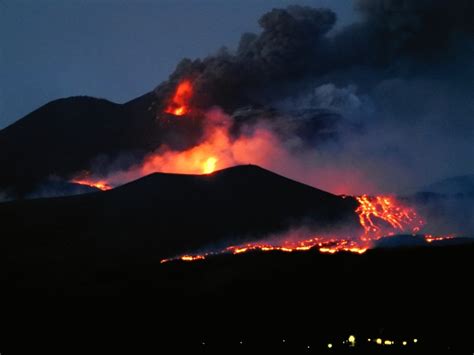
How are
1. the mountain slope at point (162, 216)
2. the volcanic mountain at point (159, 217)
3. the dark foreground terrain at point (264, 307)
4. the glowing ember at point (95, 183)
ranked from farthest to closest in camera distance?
the glowing ember at point (95, 183)
the mountain slope at point (162, 216)
the volcanic mountain at point (159, 217)
the dark foreground terrain at point (264, 307)

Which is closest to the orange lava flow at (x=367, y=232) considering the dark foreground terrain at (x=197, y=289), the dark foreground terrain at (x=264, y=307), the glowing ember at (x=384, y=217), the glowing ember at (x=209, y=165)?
the glowing ember at (x=384, y=217)

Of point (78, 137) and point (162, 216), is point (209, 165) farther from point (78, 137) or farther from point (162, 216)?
point (162, 216)

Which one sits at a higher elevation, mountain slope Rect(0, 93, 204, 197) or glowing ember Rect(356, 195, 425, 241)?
mountain slope Rect(0, 93, 204, 197)

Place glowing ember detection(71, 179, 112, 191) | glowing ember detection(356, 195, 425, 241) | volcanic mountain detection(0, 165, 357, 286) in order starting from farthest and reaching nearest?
glowing ember detection(71, 179, 112, 191)
glowing ember detection(356, 195, 425, 241)
volcanic mountain detection(0, 165, 357, 286)

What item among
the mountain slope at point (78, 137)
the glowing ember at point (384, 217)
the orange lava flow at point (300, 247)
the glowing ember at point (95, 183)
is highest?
the mountain slope at point (78, 137)

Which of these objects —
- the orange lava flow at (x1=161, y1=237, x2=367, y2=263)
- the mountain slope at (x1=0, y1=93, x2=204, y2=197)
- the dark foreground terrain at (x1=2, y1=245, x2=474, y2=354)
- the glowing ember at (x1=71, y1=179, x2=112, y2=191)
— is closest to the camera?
the dark foreground terrain at (x1=2, y1=245, x2=474, y2=354)

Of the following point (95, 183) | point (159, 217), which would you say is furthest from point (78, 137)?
point (159, 217)

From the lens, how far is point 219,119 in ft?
257

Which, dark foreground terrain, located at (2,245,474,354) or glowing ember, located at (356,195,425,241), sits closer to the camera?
dark foreground terrain, located at (2,245,474,354)

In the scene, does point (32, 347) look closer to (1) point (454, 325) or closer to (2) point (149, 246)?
(2) point (149, 246)

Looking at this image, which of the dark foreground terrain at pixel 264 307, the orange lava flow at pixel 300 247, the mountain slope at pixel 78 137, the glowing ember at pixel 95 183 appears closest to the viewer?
the dark foreground terrain at pixel 264 307

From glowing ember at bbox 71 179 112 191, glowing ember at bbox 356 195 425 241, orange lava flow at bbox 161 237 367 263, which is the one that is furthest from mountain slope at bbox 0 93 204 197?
orange lava flow at bbox 161 237 367 263

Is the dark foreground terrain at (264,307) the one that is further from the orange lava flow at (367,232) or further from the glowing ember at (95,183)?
the glowing ember at (95,183)

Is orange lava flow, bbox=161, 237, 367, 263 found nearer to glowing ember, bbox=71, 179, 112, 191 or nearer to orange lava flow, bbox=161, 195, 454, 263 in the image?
orange lava flow, bbox=161, 195, 454, 263
